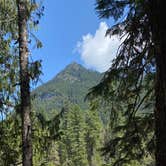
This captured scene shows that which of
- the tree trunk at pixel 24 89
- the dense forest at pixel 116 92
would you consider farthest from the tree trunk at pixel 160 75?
the tree trunk at pixel 24 89

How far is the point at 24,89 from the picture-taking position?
8188mm

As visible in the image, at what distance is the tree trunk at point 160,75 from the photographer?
4359 mm

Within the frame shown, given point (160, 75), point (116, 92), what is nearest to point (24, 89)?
point (116, 92)

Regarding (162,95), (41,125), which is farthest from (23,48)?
(162,95)

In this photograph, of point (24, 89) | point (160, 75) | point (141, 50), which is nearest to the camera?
point (160, 75)

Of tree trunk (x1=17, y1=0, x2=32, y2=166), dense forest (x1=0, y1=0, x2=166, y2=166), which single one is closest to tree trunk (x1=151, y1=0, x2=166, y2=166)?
dense forest (x1=0, y1=0, x2=166, y2=166)

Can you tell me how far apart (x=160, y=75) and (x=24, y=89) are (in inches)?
168

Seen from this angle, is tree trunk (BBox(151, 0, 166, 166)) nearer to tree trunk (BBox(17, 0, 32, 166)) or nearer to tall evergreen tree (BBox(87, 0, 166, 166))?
tall evergreen tree (BBox(87, 0, 166, 166))

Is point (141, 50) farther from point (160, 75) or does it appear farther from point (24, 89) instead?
point (24, 89)

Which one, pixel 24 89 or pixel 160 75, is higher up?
pixel 24 89

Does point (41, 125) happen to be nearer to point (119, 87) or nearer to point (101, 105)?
point (101, 105)

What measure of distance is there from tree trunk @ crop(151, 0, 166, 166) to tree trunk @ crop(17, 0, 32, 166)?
393 cm

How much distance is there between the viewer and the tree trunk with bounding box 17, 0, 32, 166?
790 cm

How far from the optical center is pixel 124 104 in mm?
7207
